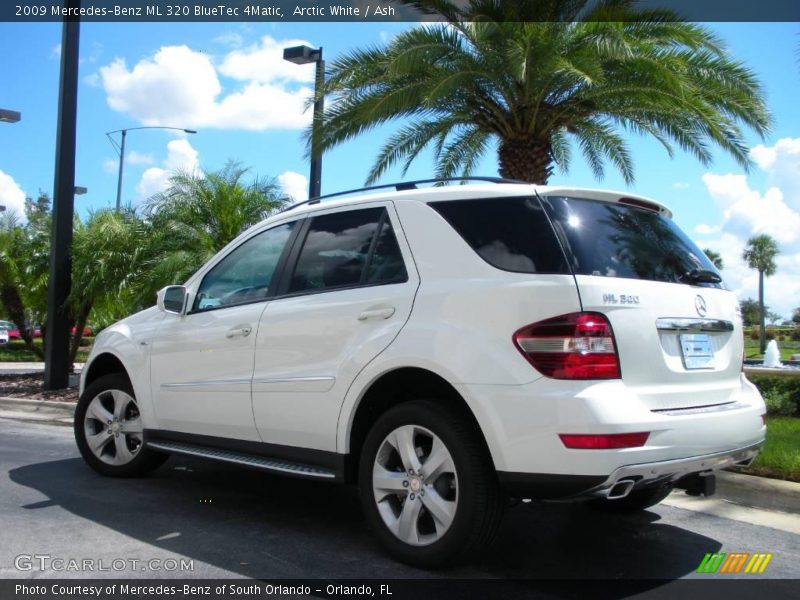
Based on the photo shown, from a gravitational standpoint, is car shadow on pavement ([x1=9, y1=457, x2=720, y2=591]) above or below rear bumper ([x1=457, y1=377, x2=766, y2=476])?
below

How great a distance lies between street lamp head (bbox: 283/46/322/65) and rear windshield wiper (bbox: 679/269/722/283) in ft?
26.6

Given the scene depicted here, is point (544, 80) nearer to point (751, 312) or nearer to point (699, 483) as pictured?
point (699, 483)

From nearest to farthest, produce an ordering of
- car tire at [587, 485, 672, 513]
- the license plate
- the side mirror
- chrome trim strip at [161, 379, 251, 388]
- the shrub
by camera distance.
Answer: the license plate → chrome trim strip at [161, 379, 251, 388] → car tire at [587, 485, 672, 513] → the side mirror → the shrub

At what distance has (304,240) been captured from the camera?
4.71 metres

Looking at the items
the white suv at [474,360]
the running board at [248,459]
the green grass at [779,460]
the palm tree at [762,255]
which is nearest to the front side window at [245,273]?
the white suv at [474,360]

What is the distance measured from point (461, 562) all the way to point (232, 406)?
69.3 inches

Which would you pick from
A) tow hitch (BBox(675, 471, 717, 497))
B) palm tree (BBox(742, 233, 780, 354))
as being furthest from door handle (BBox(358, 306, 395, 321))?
palm tree (BBox(742, 233, 780, 354))

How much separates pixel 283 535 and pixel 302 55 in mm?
8160

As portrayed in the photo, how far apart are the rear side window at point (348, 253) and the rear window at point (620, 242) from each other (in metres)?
0.89

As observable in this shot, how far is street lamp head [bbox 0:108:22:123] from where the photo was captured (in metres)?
14.9

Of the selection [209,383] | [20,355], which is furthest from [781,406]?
[20,355]

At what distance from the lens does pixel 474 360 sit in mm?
3520

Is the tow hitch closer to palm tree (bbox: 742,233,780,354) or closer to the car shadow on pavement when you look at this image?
the car shadow on pavement

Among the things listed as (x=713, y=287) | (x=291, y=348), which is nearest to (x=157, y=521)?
(x=291, y=348)
